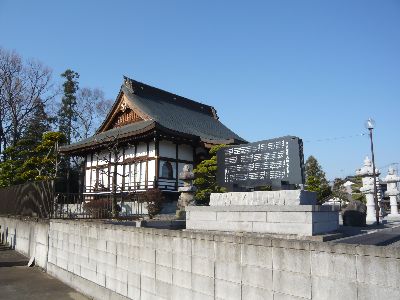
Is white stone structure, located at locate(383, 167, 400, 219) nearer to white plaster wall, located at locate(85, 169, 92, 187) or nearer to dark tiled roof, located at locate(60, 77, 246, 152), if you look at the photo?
dark tiled roof, located at locate(60, 77, 246, 152)

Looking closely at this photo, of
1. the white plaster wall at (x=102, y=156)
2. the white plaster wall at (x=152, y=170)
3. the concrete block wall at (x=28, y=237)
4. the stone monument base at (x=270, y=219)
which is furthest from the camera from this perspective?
the white plaster wall at (x=102, y=156)

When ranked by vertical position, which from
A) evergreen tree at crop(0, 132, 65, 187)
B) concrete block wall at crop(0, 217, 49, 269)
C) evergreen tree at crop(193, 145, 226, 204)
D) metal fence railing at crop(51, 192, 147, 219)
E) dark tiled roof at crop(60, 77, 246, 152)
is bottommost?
concrete block wall at crop(0, 217, 49, 269)

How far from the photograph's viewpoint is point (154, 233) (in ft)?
20.3

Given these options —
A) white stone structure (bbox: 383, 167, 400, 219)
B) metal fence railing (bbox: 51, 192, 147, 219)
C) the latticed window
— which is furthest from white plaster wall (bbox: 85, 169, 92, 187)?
white stone structure (bbox: 383, 167, 400, 219)

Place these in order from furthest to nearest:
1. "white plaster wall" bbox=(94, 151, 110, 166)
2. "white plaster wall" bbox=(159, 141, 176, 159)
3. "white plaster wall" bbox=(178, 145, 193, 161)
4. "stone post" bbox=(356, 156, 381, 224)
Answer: "white plaster wall" bbox=(94, 151, 110, 166) < "white plaster wall" bbox=(178, 145, 193, 161) < "white plaster wall" bbox=(159, 141, 176, 159) < "stone post" bbox=(356, 156, 381, 224)

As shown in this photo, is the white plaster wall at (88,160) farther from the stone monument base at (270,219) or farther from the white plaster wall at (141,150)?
the stone monument base at (270,219)

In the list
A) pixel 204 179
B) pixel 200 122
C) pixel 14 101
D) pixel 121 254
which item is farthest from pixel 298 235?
pixel 14 101

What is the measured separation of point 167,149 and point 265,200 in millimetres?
16981

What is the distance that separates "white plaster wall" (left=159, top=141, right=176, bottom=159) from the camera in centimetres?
2285

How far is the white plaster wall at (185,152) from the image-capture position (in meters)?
24.0

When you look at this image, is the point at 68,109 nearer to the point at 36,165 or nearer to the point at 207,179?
the point at 36,165

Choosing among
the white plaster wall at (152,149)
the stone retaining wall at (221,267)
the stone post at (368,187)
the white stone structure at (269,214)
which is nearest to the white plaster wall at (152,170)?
the white plaster wall at (152,149)

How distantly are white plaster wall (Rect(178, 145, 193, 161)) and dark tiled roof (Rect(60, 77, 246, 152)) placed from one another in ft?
3.80

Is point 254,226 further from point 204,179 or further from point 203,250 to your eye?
point 204,179
